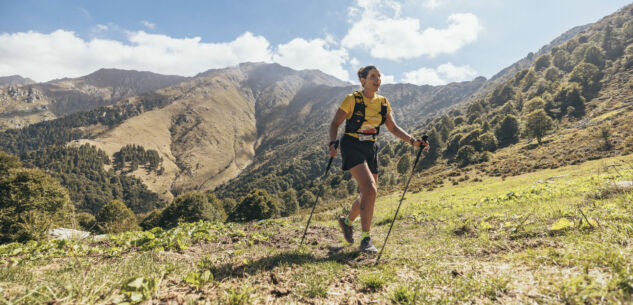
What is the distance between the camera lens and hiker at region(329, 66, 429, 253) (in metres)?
4.94

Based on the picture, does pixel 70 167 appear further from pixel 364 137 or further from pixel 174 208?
pixel 364 137

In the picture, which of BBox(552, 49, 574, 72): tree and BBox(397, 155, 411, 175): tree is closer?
BBox(397, 155, 411, 175): tree

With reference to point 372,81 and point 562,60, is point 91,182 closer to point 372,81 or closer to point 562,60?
point 372,81

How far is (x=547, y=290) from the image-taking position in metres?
2.30

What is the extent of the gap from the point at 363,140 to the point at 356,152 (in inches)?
12.8

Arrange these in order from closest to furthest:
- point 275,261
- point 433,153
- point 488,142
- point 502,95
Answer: point 275,261 → point 488,142 → point 433,153 → point 502,95

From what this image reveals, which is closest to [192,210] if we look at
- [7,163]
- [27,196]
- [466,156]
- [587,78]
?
[27,196]

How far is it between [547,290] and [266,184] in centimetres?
16192

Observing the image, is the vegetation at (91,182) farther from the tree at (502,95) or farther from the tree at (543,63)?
the tree at (543,63)

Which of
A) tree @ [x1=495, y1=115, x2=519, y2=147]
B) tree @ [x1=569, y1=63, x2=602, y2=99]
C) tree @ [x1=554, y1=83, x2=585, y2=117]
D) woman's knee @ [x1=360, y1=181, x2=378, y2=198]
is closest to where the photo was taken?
woman's knee @ [x1=360, y1=181, x2=378, y2=198]

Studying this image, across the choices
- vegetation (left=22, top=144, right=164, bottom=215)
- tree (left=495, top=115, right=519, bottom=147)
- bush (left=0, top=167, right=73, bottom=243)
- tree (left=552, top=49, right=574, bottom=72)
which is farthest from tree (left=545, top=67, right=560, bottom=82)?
→ vegetation (left=22, top=144, right=164, bottom=215)

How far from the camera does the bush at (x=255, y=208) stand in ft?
168

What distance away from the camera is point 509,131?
253 ft

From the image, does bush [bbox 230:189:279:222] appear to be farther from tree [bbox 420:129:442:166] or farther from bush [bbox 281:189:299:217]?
tree [bbox 420:129:442:166]
